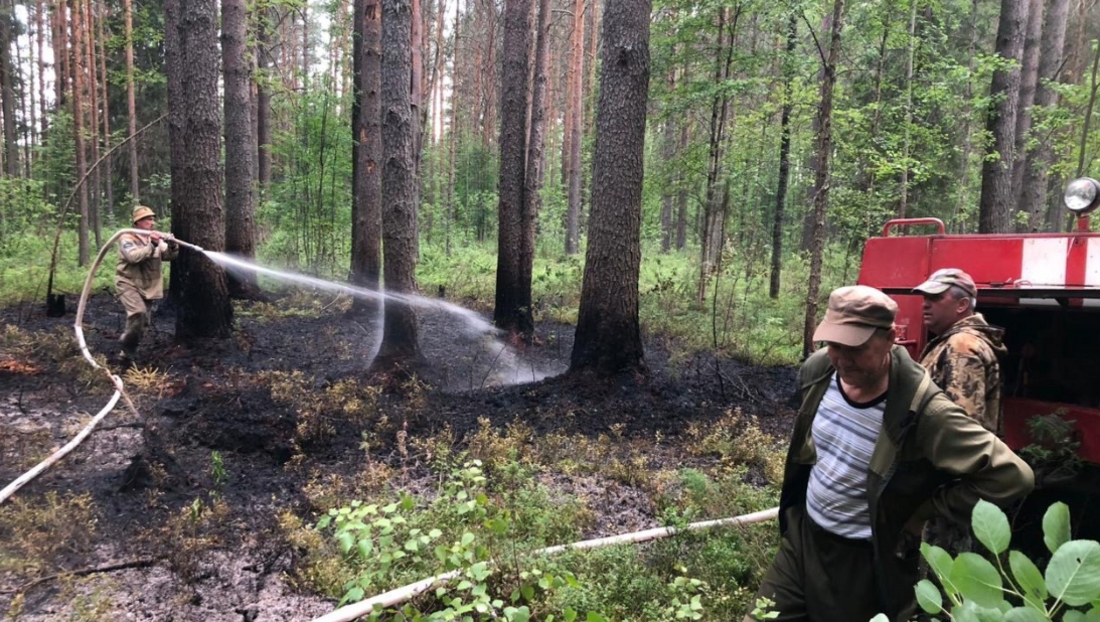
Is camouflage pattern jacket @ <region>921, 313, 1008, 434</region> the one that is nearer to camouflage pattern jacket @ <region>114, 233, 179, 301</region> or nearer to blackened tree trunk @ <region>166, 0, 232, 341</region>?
camouflage pattern jacket @ <region>114, 233, 179, 301</region>

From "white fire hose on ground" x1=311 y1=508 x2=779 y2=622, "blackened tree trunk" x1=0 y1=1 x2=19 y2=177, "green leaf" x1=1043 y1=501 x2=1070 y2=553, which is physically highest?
"blackened tree trunk" x1=0 y1=1 x2=19 y2=177

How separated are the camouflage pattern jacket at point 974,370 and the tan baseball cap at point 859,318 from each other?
50.1 inches

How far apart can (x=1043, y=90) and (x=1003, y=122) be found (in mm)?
5044

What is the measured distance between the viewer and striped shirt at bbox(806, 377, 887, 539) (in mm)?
2586

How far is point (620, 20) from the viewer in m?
7.54

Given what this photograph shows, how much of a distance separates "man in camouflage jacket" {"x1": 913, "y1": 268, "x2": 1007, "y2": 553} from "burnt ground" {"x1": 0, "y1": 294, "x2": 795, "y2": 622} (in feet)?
7.70

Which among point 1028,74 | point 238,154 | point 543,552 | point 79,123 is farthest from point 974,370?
point 79,123

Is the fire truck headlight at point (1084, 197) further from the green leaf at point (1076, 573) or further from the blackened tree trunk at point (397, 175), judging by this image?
the blackened tree trunk at point (397, 175)

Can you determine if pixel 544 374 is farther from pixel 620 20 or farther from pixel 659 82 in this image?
pixel 659 82

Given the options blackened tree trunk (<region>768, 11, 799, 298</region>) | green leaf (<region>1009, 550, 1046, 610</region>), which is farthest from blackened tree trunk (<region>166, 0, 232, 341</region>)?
green leaf (<region>1009, 550, 1046, 610</region>)

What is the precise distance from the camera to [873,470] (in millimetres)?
2471

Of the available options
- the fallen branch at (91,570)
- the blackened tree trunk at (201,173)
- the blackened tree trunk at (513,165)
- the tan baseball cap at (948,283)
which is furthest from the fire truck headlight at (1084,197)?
the blackened tree trunk at (201,173)

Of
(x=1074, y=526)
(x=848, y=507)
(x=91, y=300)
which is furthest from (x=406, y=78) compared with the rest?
(x=91, y=300)

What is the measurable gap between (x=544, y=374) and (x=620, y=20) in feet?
16.3
